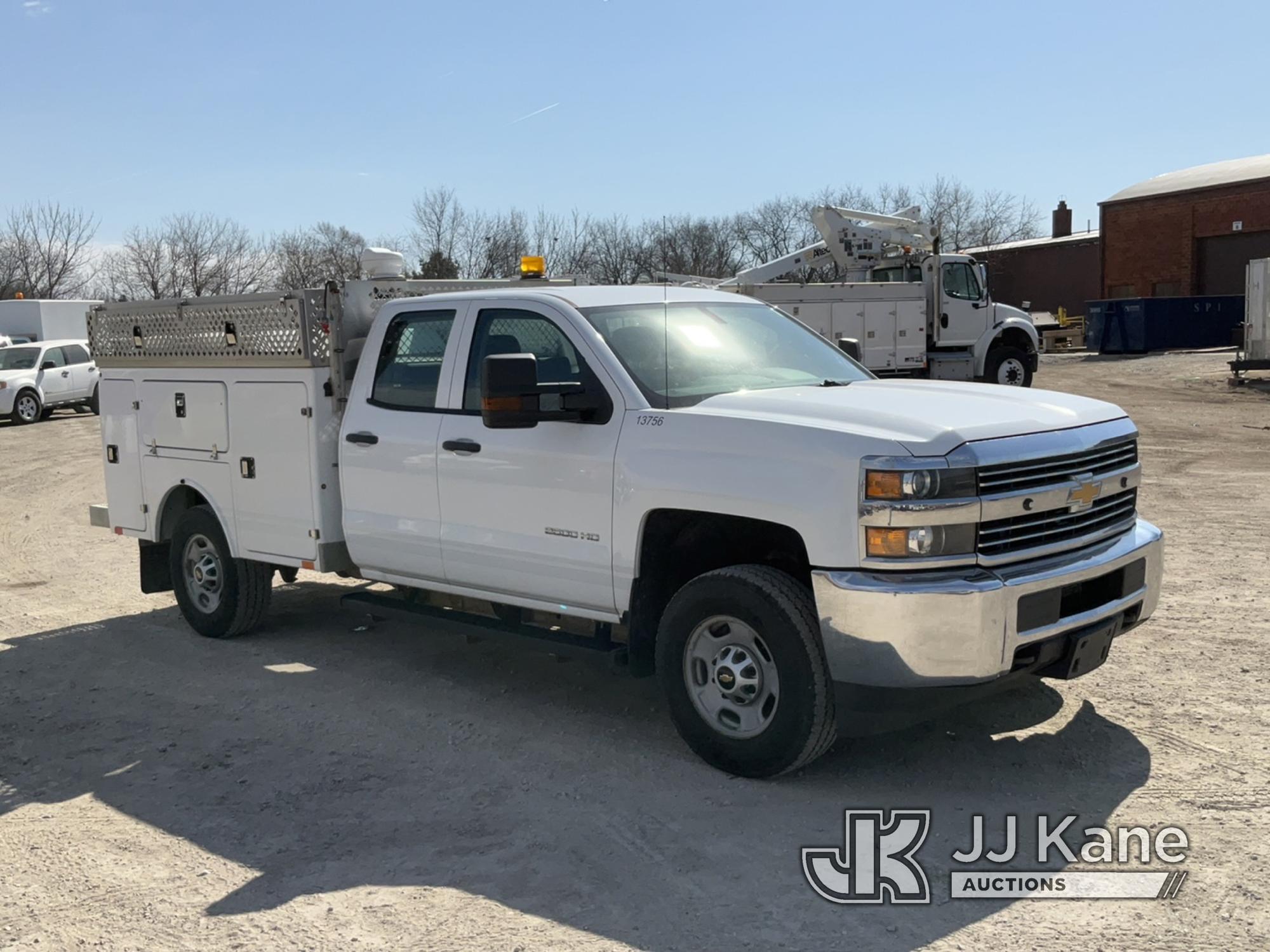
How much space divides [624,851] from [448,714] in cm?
194

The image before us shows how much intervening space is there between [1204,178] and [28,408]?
129ft

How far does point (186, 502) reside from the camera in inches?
322

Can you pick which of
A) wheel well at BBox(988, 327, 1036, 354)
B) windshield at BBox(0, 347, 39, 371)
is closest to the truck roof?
wheel well at BBox(988, 327, 1036, 354)

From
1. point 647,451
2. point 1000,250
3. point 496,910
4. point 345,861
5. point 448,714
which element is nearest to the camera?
point 496,910

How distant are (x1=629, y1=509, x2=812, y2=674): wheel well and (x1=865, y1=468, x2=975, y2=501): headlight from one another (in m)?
0.69

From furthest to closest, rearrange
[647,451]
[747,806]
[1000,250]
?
[1000,250], [647,451], [747,806]

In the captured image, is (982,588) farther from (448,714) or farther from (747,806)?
(448,714)

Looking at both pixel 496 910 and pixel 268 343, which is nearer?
pixel 496 910

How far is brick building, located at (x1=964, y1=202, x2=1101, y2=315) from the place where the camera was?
57938 millimetres

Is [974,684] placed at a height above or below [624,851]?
above

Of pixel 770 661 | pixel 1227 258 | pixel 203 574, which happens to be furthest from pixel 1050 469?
pixel 1227 258

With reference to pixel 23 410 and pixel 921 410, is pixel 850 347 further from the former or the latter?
pixel 23 410

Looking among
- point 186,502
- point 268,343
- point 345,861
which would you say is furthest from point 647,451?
point 186,502

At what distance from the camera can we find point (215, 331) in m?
7.63
